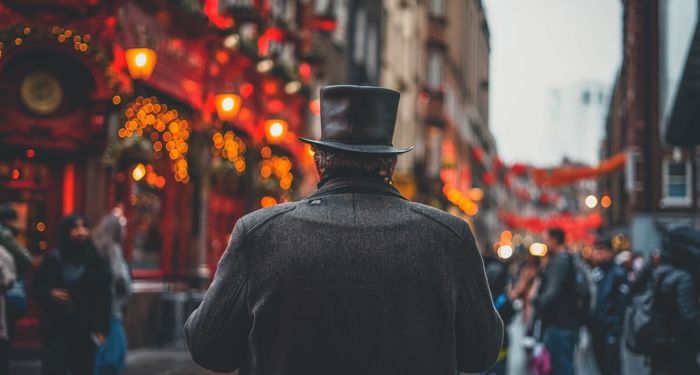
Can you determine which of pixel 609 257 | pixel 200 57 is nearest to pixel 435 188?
pixel 200 57

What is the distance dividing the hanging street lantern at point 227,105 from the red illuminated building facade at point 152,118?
25 millimetres

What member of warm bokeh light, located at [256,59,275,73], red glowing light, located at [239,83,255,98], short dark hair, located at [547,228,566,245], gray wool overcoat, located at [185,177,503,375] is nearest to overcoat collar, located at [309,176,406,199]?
gray wool overcoat, located at [185,177,503,375]

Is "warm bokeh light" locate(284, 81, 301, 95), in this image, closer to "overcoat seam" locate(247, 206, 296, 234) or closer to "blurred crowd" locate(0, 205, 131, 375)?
"blurred crowd" locate(0, 205, 131, 375)

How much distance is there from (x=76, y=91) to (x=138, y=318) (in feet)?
11.6

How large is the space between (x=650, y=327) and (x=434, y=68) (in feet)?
151

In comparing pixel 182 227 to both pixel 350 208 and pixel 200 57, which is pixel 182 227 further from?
pixel 350 208

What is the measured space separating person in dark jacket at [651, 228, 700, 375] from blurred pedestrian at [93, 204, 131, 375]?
4500 millimetres

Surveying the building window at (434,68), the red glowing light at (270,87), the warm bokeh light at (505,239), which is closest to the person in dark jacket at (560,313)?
the red glowing light at (270,87)

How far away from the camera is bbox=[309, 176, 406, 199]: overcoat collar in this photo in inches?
144

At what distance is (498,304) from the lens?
10.5m

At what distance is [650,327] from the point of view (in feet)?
28.3

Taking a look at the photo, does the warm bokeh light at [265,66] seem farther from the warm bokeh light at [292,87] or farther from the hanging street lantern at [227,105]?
the hanging street lantern at [227,105]

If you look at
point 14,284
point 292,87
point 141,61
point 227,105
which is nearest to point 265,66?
point 292,87

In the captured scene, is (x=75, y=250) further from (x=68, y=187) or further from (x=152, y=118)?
(x=152, y=118)
